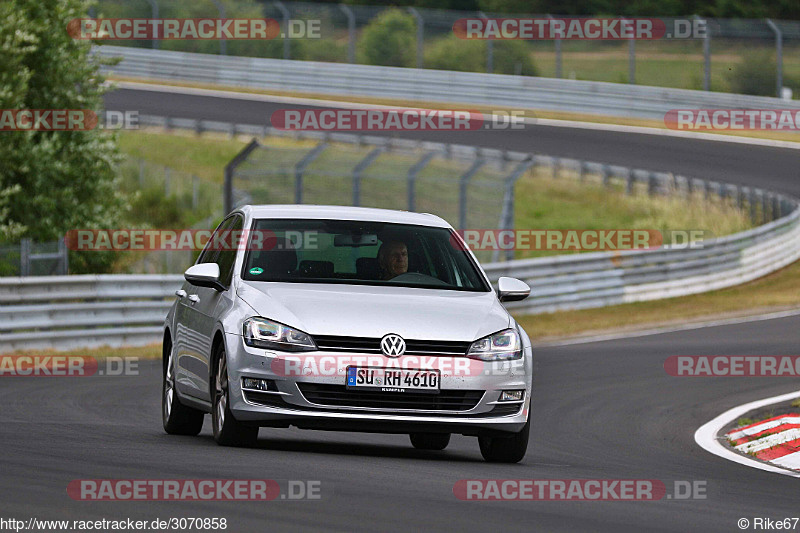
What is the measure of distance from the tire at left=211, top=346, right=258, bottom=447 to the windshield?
0.65 m

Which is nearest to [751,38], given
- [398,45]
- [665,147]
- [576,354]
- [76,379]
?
[665,147]

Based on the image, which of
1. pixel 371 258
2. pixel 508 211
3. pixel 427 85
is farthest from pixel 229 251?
pixel 427 85

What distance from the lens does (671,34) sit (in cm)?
5056

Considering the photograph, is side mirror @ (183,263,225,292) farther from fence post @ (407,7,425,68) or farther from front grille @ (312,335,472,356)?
fence post @ (407,7,425,68)

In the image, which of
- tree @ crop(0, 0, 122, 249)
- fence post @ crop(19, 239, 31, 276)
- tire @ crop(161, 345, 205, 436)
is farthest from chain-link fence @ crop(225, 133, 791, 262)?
tire @ crop(161, 345, 205, 436)

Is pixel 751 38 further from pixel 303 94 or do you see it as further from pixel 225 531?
pixel 225 531

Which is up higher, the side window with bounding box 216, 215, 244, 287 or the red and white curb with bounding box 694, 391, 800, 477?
the side window with bounding box 216, 215, 244, 287

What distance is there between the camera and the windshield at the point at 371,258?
984cm

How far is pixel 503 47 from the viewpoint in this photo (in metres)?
54.2

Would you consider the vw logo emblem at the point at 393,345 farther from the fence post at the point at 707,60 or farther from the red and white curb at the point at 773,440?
the fence post at the point at 707,60

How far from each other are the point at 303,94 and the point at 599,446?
38113 millimetres

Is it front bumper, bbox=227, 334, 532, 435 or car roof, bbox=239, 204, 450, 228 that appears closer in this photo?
front bumper, bbox=227, 334, 532, 435

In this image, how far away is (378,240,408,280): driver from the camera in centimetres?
999

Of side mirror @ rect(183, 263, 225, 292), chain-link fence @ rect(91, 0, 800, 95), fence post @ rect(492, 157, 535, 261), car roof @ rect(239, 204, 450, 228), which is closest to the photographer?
side mirror @ rect(183, 263, 225, 292)
